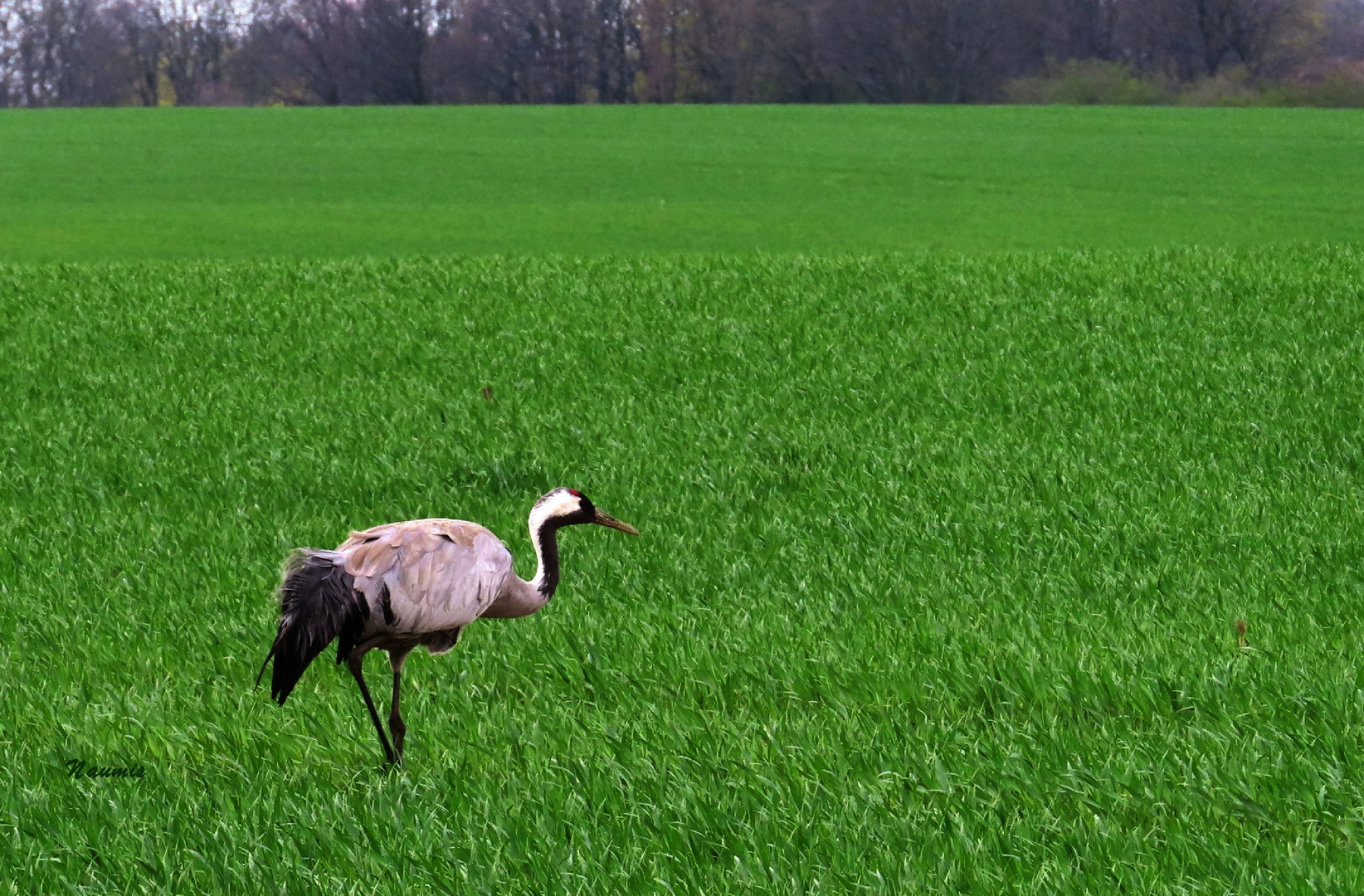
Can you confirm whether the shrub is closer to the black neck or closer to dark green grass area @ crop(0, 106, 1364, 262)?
dark green grass area @ crop(0, 106, 1364, 262)

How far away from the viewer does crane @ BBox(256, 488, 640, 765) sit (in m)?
3.89

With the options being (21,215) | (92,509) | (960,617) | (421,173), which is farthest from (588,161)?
(960,617)

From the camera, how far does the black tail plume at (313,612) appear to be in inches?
153

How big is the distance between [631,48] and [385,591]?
3287 inches

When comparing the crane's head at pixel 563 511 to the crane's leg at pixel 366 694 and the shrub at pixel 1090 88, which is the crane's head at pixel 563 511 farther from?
the shrub at pixel 1090 88

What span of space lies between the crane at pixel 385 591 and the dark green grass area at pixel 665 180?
18944mm

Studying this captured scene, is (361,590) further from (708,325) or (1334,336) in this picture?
(1334,336)

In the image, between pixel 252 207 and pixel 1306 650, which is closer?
pixel 1306 650

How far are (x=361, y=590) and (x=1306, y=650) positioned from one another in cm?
339

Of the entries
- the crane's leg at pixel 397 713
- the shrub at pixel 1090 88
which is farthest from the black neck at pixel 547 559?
the shrub at pixel 1090 88

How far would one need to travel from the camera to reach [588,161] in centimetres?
4125

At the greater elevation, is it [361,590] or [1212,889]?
[361,590]

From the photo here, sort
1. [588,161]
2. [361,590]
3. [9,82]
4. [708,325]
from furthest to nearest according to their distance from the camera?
[9,82], [588,161], [708,325], [361,590]

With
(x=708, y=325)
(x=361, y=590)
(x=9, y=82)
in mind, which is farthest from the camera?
(x=9, y=82)
